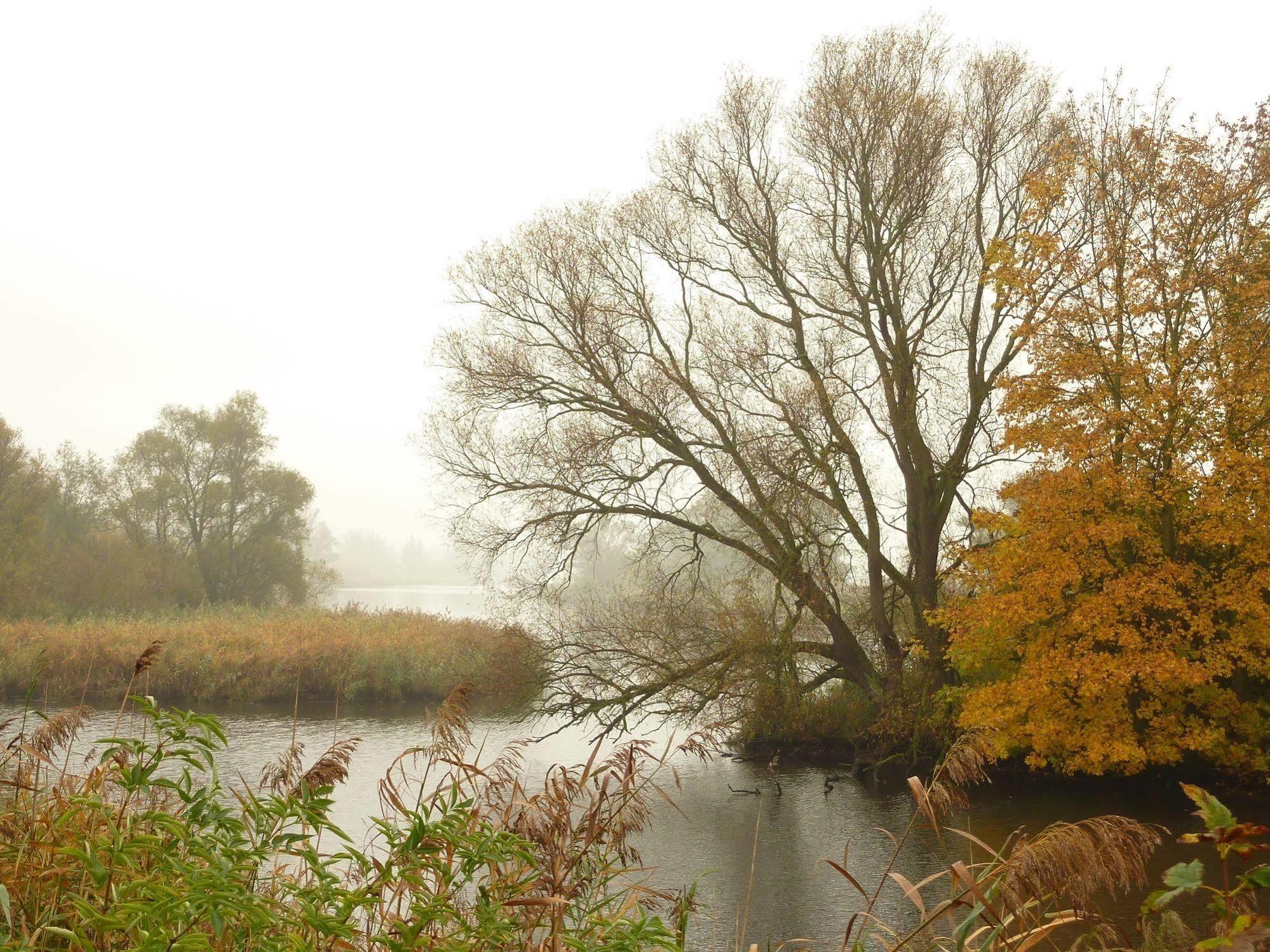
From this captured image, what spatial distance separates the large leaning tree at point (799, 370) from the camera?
57.3ft

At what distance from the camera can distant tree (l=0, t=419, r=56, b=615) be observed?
30.2m

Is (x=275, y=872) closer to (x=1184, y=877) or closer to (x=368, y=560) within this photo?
(x=1184, y=877)

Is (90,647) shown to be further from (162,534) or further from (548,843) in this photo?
(548,843)

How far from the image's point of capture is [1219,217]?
44.9 feet

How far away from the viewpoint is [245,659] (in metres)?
24.1

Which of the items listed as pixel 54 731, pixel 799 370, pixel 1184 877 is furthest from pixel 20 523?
pixel 1184 877

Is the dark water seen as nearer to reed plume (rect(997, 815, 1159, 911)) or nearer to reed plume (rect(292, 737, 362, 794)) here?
reed plume (rect(292, 737, 362, 794))

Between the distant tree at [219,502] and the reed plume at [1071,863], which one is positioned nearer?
the reed plume at [1071,863]

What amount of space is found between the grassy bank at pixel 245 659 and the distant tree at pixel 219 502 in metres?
11.9

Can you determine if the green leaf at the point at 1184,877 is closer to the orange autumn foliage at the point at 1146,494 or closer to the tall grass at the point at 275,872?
the tall grass at the point at 275,872

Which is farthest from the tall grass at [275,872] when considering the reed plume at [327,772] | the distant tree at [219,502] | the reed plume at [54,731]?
the distant tree at [219,502]

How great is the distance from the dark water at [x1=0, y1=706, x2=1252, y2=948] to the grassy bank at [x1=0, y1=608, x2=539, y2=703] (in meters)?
3.56

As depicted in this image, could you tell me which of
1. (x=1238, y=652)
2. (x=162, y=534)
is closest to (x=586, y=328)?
(x=1238, y=652)

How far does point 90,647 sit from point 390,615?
977cm
